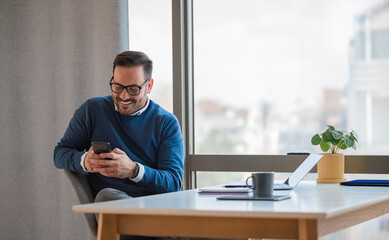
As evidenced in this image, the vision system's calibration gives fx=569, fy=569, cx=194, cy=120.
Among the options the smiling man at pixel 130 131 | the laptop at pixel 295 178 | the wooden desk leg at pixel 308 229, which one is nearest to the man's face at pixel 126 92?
the smiling man at pixel 130 131

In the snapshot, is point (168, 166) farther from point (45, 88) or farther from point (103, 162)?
point (45, 88)

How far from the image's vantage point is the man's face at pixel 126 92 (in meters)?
2.82

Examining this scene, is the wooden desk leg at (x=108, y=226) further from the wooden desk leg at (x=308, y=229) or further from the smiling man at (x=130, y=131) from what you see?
the smiling man at (x=130, y=131)

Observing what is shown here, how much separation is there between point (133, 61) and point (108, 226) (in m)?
1.32

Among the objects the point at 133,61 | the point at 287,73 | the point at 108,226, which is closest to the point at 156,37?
the point at 287,73

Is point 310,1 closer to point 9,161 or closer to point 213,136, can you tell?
point 213,136

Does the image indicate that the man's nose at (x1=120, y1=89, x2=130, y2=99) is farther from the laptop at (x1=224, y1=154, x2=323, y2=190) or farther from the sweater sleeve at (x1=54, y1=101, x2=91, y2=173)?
the laptop at (x1=224, y1=154, x2=323, y2=190)

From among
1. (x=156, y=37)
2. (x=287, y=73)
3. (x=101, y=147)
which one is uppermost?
(x=156, y=37)

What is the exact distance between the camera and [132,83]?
112 inches

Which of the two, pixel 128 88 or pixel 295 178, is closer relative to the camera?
pixel 295 178

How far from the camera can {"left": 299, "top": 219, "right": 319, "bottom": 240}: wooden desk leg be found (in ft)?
4.82

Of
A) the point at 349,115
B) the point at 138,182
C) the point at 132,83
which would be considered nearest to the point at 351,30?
the point at 349,115

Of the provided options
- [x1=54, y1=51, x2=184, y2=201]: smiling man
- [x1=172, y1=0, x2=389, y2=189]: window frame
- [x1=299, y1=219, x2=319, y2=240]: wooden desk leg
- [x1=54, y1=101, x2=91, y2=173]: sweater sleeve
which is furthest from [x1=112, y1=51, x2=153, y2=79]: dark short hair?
[x1=299, y1=219, x2=319, y2=240]: wooden desk leg

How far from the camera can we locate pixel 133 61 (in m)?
2.87
